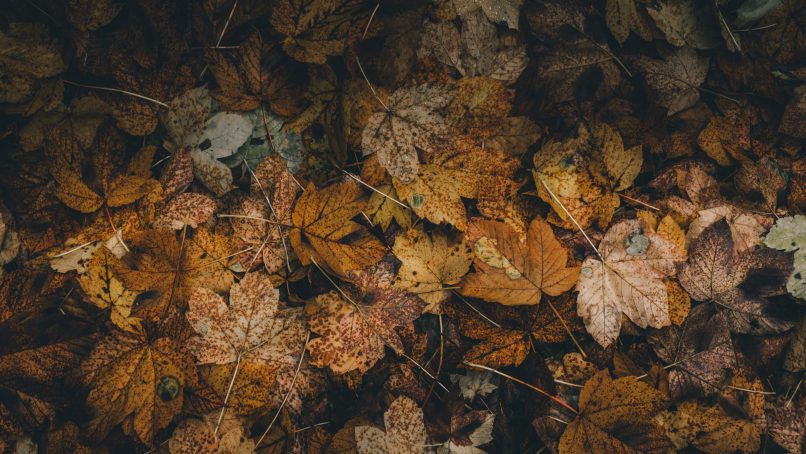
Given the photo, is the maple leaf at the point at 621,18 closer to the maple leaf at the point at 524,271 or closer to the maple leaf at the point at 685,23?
the maple leaf at the point at 685,23

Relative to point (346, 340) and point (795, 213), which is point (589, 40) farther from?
point (346, 340)

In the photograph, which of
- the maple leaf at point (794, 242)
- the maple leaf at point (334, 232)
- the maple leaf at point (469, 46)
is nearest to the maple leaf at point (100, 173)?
the maple leaf at point (334, 232)

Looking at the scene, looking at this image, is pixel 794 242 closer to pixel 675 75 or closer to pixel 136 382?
pixel 675 75

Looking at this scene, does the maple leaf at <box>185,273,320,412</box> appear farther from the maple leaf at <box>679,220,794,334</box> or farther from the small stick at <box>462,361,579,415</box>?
the maple leaf at <box>679,220,794,334</box>

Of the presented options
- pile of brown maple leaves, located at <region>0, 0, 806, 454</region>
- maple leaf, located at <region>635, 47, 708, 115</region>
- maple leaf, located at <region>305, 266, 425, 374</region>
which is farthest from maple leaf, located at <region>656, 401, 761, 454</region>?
maple leaf, located at <region>635, 47, 708, 115</region>

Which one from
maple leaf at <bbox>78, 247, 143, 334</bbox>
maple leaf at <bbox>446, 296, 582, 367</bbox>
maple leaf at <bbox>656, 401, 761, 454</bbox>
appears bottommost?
maple leaf at <bbox>656, 401, 761, 454</bbox>

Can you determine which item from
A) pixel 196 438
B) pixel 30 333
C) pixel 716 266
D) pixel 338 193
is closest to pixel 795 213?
pixel 716 266
